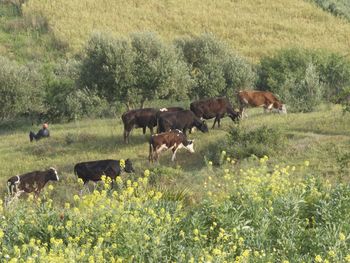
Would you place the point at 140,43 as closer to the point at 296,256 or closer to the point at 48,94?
the point at 48,94

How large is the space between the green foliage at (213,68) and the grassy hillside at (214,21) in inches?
589

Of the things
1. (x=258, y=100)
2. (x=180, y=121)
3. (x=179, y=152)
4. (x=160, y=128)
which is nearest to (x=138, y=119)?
(x=160, y=128)

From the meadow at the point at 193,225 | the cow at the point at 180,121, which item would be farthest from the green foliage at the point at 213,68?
the meadow at the point at 193,225

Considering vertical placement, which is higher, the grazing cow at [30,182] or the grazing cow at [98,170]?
the grazing cow at [98,170]

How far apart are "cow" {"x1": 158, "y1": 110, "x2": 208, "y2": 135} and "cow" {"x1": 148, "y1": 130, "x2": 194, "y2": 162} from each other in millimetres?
2681

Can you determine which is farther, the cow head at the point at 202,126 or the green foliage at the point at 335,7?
the green foliage at the point at 335,7

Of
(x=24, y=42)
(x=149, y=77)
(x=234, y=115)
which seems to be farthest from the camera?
(x=24, y=42)

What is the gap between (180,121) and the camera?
86.0 feet

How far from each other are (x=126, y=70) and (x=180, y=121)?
12004 mm

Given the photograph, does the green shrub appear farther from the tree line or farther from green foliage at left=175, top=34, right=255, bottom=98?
green foliage at left=175, top=34, right=255, bottom=98

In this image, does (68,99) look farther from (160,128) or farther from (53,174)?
(53,174)

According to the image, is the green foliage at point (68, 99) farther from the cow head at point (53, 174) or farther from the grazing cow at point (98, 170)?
the grazing cow at point (98, 170)

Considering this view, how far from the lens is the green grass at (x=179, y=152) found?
781 inches

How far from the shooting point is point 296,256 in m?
10.4
